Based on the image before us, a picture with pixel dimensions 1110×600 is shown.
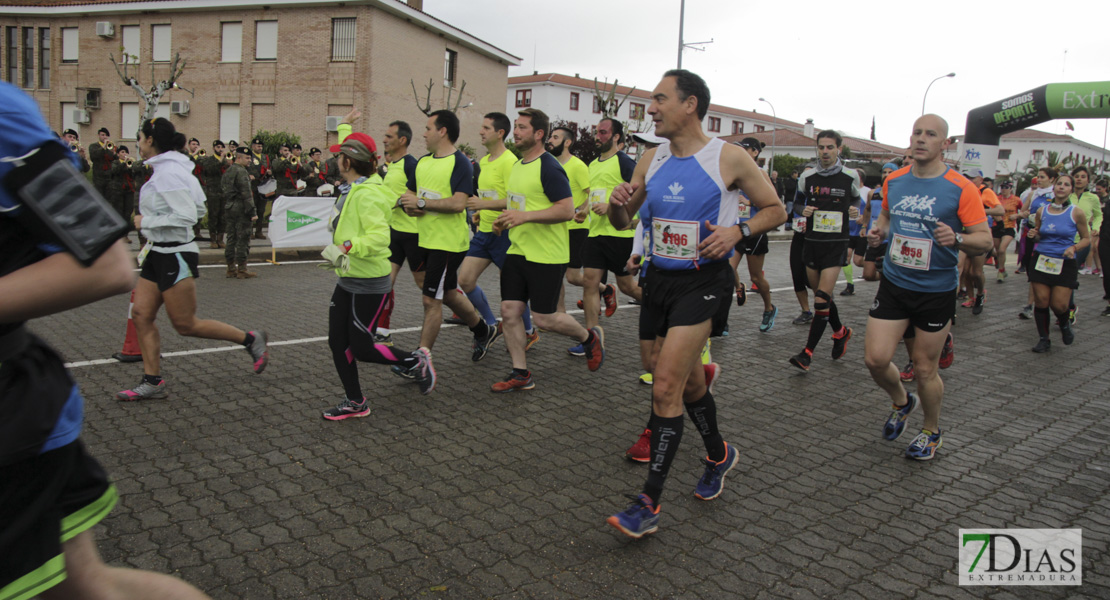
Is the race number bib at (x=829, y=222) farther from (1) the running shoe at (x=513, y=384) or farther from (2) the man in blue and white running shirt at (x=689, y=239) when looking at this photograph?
(2) the man in blue and white running shirt at (x=689, y=239)

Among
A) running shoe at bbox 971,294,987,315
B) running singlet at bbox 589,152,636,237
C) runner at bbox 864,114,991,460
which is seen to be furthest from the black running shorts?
running shoe at bbox 971,294,987,315

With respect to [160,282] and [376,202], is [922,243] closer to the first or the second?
[376,202]

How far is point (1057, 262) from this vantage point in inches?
340

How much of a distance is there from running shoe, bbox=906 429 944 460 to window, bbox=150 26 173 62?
1576 inches

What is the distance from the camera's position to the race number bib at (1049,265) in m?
8.59

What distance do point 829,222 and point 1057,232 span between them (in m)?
3.32

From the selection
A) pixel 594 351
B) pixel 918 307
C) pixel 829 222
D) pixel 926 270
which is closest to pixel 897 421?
pixel 918 307

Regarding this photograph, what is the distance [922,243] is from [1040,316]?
201 inches

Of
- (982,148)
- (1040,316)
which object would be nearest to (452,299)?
A: (1040,316)

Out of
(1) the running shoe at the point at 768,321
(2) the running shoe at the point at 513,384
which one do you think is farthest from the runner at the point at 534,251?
(1) the running shoe at the point at 768,321

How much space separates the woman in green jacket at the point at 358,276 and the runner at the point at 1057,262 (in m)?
7.56

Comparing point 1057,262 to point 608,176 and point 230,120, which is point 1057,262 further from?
point 230,120

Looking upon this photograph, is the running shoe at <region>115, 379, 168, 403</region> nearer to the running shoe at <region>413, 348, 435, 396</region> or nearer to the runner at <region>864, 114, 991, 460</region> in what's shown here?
the running shoe at <region>413, 348, 435, 396</region>

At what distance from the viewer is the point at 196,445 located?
4.41 meters
